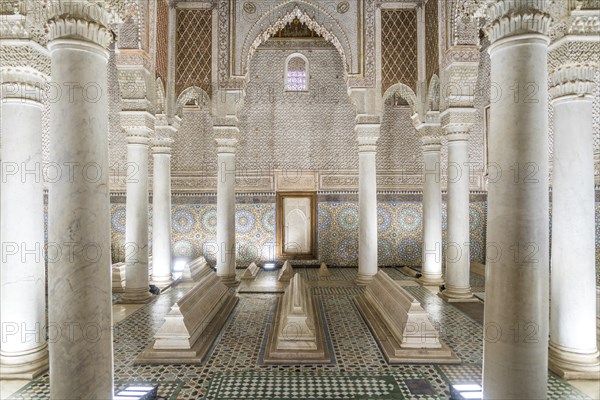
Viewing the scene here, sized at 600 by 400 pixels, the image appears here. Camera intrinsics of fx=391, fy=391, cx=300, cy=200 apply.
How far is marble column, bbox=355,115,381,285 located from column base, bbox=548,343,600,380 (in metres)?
3.54

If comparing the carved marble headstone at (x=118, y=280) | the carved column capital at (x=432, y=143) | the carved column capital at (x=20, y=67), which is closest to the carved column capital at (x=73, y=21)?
the carved column capital at (x=20, y=67)

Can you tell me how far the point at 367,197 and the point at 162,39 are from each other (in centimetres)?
420

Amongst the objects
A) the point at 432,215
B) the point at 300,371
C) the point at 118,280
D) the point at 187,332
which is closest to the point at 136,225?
the point at 118,280

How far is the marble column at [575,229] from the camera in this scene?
10.2 ft

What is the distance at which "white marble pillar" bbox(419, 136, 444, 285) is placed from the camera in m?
6.87

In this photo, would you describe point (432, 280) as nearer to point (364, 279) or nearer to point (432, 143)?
point (364, 279)

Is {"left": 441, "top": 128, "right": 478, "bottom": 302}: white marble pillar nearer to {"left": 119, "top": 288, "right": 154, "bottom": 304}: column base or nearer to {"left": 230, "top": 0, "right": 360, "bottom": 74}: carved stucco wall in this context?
{"left": 230, "top": 0, "right": 360, "bottom": 74}: carved stucco wall

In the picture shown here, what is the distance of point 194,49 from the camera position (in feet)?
21.9

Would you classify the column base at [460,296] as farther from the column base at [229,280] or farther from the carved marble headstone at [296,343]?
the column base at [229,280]

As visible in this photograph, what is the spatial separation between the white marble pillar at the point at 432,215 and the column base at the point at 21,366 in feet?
18.9

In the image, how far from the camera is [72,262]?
221 centimetres

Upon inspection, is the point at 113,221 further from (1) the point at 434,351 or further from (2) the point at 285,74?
(1) the point at 434,351

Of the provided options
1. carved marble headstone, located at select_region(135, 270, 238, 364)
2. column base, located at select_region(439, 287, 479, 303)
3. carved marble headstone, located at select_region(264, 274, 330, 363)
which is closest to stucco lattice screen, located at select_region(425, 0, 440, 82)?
column base, located at select_region(439, 287, 479, 303)

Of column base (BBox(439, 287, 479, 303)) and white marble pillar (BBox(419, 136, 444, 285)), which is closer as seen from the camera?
column base (BBox(439, 287, 479, 303))
